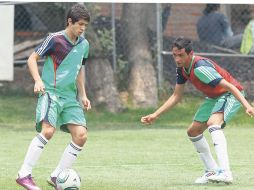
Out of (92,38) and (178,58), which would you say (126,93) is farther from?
(178,58)

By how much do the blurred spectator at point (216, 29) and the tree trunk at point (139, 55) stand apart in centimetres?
125

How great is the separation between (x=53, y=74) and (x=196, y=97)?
11.4 meters

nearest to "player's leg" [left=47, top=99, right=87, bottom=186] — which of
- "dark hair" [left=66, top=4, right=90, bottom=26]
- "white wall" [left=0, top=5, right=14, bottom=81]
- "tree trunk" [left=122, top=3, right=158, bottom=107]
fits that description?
"dark hair" [left=66, top=4, right=90, bottom=26]

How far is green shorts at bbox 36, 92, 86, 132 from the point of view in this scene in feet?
31.8

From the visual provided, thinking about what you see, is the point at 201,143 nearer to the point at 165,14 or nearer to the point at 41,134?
the point at 41,134

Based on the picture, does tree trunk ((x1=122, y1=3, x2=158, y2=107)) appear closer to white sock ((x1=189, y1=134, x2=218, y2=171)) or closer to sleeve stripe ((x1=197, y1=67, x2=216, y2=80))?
white sock ((x1=189, y1=134, x2=218, y2=171))

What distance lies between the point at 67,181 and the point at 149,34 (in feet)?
38.8

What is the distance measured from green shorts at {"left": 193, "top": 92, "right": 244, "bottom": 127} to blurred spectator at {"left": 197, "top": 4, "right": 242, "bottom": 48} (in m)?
10.1

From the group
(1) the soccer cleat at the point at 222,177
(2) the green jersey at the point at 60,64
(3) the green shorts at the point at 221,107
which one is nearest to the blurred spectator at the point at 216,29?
(3) the green shorts at the point at 221,107

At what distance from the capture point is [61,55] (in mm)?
9875

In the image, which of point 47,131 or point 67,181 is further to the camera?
point 47,131

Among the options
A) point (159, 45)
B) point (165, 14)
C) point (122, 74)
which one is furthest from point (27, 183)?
point (165, 14)

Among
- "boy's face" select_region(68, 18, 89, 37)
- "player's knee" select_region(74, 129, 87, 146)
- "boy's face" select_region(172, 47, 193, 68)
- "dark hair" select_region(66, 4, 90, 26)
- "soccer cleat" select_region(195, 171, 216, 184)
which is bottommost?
"soccer cleat" select_region(195, 171, 216, 184)

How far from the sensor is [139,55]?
67.8 feet
